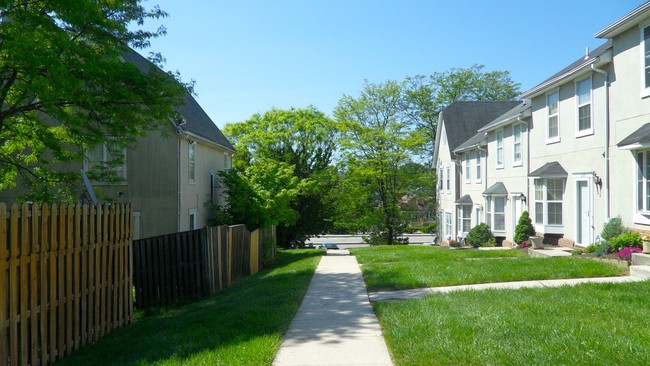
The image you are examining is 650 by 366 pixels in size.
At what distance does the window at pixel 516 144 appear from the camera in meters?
22.2

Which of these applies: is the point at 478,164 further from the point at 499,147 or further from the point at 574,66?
the point at 574,66

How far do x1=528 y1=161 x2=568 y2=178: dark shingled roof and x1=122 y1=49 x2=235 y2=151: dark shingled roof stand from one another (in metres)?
12.1

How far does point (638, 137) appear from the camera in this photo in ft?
40.8

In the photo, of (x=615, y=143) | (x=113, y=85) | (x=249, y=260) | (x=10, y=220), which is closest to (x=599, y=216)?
(x=615, y=143)

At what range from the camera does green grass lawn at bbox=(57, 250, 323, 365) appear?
6.07 metres

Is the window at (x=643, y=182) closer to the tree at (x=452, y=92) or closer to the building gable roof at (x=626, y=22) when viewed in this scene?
the building gable roof at (x=626, y=22)

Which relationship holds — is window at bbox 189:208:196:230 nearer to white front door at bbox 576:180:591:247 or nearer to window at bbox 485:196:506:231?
window at bbox 485:196:506:231

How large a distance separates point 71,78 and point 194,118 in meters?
14.4

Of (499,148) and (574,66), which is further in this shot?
(499,148)

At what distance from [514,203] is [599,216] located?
24.8ft

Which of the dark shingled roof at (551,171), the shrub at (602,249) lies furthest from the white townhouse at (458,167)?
the shrub at (602,249)

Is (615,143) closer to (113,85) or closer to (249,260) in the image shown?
(249,260)

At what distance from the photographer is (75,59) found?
10.2 metres

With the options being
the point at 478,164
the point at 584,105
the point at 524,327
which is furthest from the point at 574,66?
the point at 524,327
